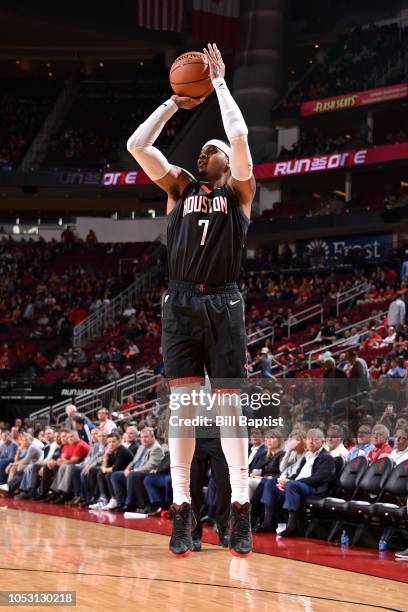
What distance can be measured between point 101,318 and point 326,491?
17.3 metres

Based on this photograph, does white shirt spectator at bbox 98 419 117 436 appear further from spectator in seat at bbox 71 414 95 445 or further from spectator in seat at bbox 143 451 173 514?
spectator in seat at bbox 143 451 173 514

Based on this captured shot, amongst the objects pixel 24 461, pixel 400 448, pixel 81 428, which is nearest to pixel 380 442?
pixel 400 448

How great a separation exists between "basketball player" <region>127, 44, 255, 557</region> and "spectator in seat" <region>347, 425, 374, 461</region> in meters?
5.51

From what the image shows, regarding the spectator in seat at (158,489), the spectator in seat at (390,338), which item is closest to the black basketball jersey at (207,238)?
the spectator in seat at (158,489)

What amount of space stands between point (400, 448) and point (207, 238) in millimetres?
5342

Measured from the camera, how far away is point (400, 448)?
9.13 metres

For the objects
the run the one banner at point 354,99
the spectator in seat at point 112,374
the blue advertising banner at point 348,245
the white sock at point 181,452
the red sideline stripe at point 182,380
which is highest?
the run the one banner at point 354,99

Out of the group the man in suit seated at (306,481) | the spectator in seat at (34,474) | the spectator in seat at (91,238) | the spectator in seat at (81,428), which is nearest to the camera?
the man in suit seated at (306,481)

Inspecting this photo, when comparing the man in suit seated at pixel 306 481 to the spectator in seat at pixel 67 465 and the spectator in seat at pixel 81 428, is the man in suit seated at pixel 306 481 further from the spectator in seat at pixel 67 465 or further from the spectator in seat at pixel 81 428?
the spectator in seat at pixel 81 428

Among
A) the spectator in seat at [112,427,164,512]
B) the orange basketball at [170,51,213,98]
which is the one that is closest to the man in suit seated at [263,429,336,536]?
the spectator in seat at [112,427,164,512]

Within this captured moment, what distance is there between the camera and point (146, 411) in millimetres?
15914

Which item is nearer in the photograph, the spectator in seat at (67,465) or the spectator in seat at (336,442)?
the spectator in seat at (336,442)

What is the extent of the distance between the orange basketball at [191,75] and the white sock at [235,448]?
143cm

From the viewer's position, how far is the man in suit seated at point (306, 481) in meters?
9.67
